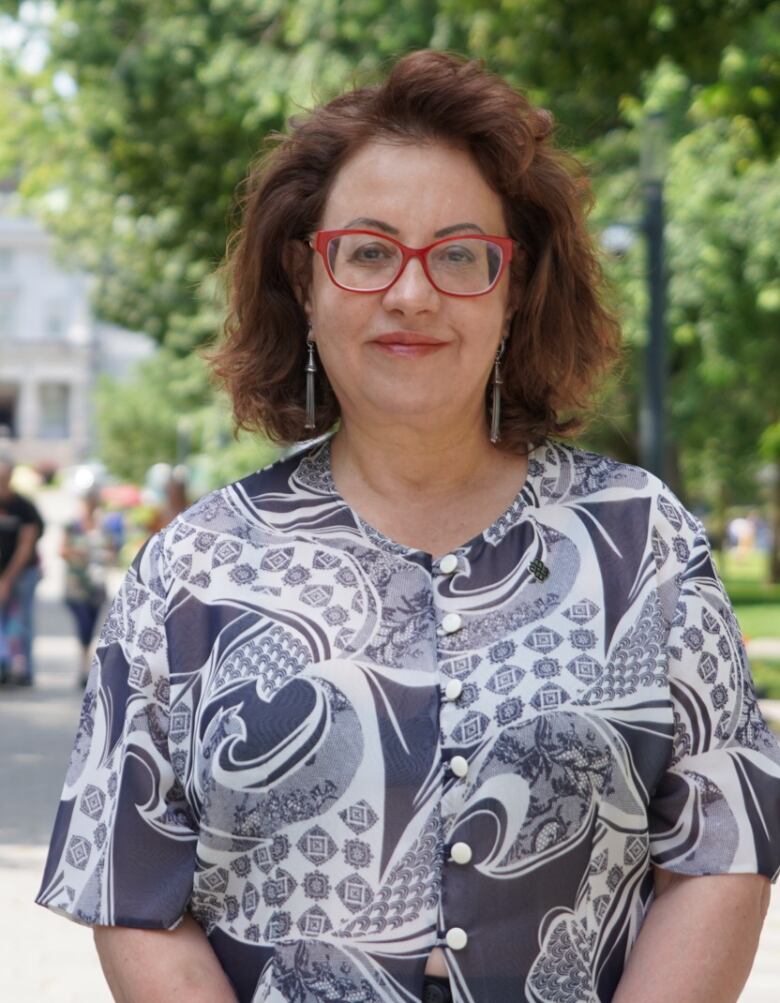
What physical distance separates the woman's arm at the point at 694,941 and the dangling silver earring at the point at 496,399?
64 centimetres

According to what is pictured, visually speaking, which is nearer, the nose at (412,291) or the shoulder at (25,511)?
the nose at (412,291)

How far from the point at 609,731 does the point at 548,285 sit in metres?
0.69

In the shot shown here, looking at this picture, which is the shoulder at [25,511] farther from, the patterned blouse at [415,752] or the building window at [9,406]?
the building window at [9,406]

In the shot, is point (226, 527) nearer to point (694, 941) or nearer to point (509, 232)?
point (509, 232)

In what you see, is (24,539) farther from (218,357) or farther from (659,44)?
→ (218,357)

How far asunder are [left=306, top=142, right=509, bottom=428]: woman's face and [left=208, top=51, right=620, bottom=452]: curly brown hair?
1.6 inches

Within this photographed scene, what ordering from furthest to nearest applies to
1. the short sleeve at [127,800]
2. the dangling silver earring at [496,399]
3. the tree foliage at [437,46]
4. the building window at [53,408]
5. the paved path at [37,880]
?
the building window at [53,408] < the tree foliage at [437,46] < the paved path at [37,880] < the dangling silver earring at [496,399] < the short sleeve at [127,800]

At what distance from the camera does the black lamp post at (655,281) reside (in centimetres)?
1263

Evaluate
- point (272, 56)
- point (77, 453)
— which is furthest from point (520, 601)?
point (77, 453)

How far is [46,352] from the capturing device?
11256cm

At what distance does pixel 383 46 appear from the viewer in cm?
1423

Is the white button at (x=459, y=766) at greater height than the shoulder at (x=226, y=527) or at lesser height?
lesser

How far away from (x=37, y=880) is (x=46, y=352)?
352 ft

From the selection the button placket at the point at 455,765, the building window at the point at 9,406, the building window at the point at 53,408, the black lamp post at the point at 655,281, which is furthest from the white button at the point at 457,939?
the building window at the point at 9,406
